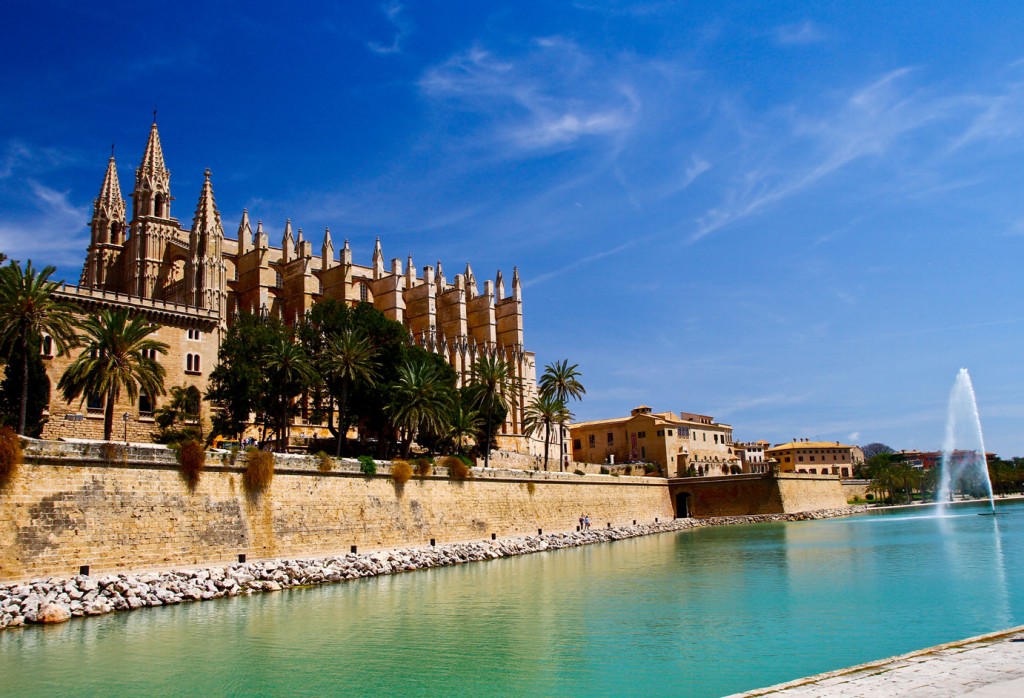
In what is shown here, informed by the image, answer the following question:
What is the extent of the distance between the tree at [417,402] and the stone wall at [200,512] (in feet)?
12.3

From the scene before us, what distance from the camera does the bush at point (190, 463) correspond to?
23.7 m

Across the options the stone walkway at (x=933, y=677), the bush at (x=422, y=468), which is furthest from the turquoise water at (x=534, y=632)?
the bush at (x=422, y=468)

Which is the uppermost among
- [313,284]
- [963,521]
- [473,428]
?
[313,284]

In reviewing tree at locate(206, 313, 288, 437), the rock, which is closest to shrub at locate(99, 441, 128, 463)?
the rock

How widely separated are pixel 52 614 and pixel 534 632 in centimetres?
1017

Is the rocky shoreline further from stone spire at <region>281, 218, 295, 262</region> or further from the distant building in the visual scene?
the distant building

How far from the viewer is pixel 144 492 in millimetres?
22422

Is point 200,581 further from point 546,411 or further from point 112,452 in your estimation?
point 546,411

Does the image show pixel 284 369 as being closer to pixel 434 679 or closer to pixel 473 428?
pixel 473 428

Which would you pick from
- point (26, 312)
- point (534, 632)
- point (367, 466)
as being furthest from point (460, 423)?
point (534, 632)

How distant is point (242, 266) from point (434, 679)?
155ft

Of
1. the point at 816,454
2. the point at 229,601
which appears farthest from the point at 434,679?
the point at 816,454

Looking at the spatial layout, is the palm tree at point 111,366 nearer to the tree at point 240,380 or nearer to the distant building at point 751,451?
the tree at point 240,380

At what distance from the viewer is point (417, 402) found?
38250 millimetres
